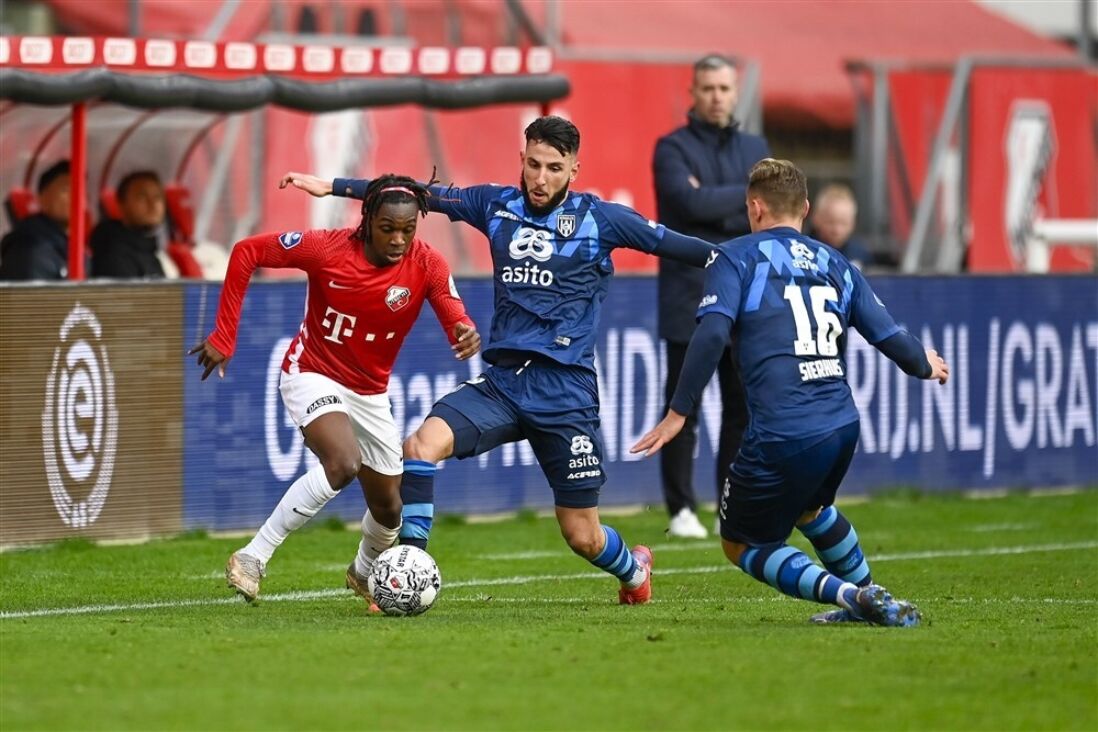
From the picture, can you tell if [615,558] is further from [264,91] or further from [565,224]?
[264,91]

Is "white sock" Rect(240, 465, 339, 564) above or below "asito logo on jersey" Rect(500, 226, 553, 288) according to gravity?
below

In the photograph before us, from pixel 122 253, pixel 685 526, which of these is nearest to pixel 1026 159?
pixel 685 526

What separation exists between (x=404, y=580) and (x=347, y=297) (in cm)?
135

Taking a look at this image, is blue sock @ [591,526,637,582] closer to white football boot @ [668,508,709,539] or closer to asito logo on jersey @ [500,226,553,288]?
asito logo on jersey @ [500,226,553,288]

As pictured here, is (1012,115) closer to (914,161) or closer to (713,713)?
(914,161)

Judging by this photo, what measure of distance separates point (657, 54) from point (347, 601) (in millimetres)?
11299

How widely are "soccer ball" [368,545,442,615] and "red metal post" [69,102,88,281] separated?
3.92 meters

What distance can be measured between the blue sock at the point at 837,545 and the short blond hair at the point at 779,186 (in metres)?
1.22

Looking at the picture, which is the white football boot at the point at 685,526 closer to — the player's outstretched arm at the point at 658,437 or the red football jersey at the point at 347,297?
the red football jersey at the point at 347,297

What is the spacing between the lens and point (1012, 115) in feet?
73.0

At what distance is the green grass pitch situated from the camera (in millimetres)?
6773

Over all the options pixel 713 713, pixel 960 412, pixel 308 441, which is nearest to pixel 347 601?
pixel 308 441

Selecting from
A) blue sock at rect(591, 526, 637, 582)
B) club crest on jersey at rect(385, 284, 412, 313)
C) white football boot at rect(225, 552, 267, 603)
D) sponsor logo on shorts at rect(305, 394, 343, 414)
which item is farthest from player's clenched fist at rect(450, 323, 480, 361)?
white football boot at rect(225, 552, 267, 603)

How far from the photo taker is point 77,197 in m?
12.3
